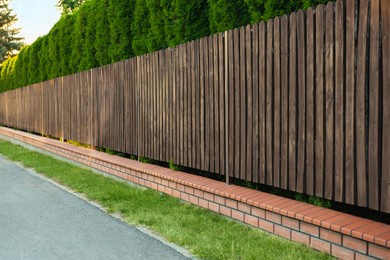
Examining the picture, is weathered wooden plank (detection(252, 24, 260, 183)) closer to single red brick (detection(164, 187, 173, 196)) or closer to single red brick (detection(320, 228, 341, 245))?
single red brick (detection(320, 228, 341, 245))

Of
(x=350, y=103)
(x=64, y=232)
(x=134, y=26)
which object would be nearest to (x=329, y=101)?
(x=350, y=103)

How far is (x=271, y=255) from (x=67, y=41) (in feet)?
37.1

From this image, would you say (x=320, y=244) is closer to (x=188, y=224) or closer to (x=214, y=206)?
(x=188, y=224)

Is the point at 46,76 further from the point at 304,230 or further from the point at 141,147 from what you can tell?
the point at 304,230

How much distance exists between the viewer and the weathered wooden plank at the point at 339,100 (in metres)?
3.83

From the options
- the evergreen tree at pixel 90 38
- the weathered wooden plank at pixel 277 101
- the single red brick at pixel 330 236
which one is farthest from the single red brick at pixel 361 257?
the evergreen tree at pixel 90 38

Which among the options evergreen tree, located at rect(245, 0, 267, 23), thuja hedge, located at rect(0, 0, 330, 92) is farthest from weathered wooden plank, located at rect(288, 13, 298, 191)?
evergreen tree, located at rect(245, 0, 267, 23)

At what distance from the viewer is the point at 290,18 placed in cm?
439

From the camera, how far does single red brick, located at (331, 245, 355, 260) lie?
11.5 ft

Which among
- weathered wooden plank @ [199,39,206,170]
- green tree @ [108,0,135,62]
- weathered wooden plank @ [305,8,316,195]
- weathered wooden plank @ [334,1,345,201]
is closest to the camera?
weathered wooden plank @ [334,1,345,201]

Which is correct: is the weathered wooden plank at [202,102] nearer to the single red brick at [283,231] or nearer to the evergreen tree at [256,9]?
the evergreen tree at [256,9]

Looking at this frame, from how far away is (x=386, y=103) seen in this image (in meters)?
3.49

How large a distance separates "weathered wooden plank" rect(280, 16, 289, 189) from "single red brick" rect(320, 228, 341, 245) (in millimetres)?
855

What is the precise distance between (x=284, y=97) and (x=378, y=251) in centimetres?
179
